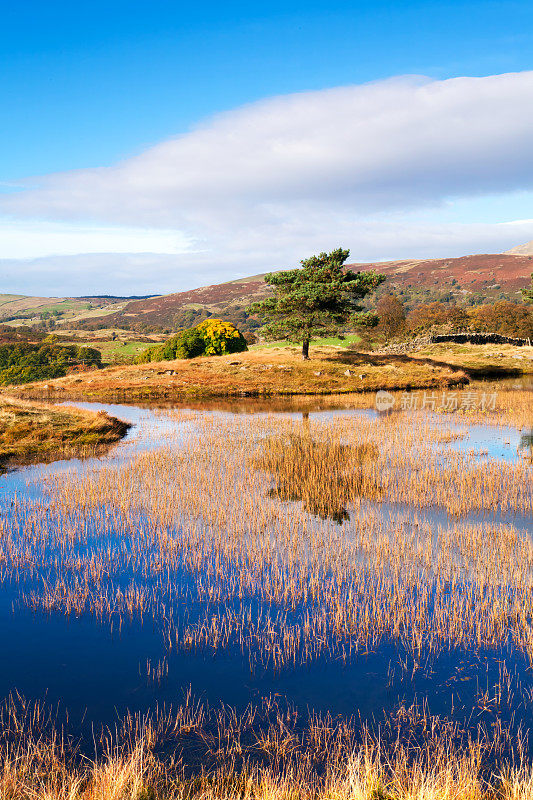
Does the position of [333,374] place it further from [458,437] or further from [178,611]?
[178,611]

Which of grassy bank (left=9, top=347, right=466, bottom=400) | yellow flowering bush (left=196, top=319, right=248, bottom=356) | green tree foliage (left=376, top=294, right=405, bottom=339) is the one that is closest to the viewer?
grassy bank (left=9, top=347, right=466, bottom=400)

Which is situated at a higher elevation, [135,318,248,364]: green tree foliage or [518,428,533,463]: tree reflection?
[135,318,248,364]: green tree foliage

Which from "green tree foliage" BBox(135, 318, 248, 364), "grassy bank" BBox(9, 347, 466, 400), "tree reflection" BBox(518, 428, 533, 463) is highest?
"green tree foliage" BBox(135, 318, 248, 364)

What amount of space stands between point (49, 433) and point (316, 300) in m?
33.7

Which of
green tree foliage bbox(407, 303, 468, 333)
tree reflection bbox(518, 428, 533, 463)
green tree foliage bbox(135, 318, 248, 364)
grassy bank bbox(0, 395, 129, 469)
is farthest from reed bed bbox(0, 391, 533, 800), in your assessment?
green tree foliage bbox(407, 303, 468, 333)

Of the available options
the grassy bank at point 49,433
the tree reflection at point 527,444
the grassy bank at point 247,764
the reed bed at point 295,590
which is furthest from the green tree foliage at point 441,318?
the grassy bank at point 247,764

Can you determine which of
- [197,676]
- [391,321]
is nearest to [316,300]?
[391,321]

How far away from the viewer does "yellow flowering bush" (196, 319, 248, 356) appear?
74.3m

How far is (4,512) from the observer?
16281 mm

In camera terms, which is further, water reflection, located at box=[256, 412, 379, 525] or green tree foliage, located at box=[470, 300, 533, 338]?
green tree foliage, located at box=[470, 300, 533, 338]

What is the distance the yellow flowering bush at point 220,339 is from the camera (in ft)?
244

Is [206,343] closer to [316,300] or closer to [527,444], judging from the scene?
[316,300]

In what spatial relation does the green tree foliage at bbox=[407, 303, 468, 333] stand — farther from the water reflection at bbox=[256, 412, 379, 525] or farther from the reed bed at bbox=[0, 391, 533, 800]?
the reed bed at bbox=[0, 391, 533, 800]

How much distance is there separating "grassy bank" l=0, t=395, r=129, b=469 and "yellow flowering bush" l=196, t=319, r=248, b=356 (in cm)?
3886
